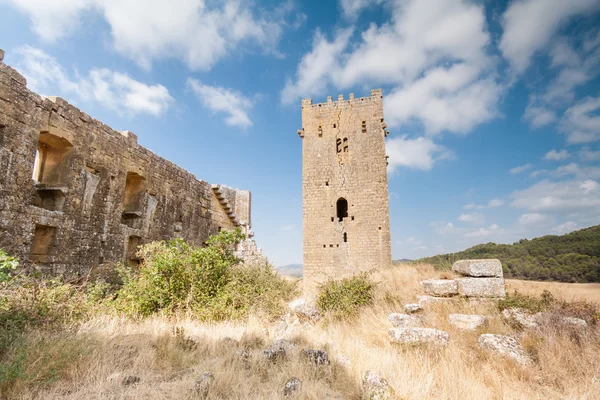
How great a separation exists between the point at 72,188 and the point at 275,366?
20.3ft

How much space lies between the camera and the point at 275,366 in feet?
13.4

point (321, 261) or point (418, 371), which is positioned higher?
point (321, 261)

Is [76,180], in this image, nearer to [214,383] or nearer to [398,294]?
[214,383]

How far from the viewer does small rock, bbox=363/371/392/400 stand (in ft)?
10.6

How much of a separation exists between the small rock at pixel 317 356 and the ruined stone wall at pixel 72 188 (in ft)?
19.0

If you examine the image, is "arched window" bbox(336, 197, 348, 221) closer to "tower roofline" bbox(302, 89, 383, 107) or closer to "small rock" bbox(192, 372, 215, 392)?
"tower roofline" bbox(302, 89, 383, 107)

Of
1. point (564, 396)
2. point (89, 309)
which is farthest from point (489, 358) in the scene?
point (89, 309)

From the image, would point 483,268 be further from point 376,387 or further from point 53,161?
point 53,161

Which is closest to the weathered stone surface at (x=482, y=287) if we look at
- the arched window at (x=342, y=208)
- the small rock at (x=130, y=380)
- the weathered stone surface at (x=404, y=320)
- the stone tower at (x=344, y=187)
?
the weathered stone surface at (x=404, y=320)

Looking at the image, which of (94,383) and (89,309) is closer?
(94,383)

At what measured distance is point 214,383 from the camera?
3.45m

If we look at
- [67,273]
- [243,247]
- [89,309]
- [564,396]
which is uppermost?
[243,247]

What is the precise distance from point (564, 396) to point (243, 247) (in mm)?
12396

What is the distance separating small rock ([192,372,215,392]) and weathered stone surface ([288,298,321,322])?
3537 millimetres
